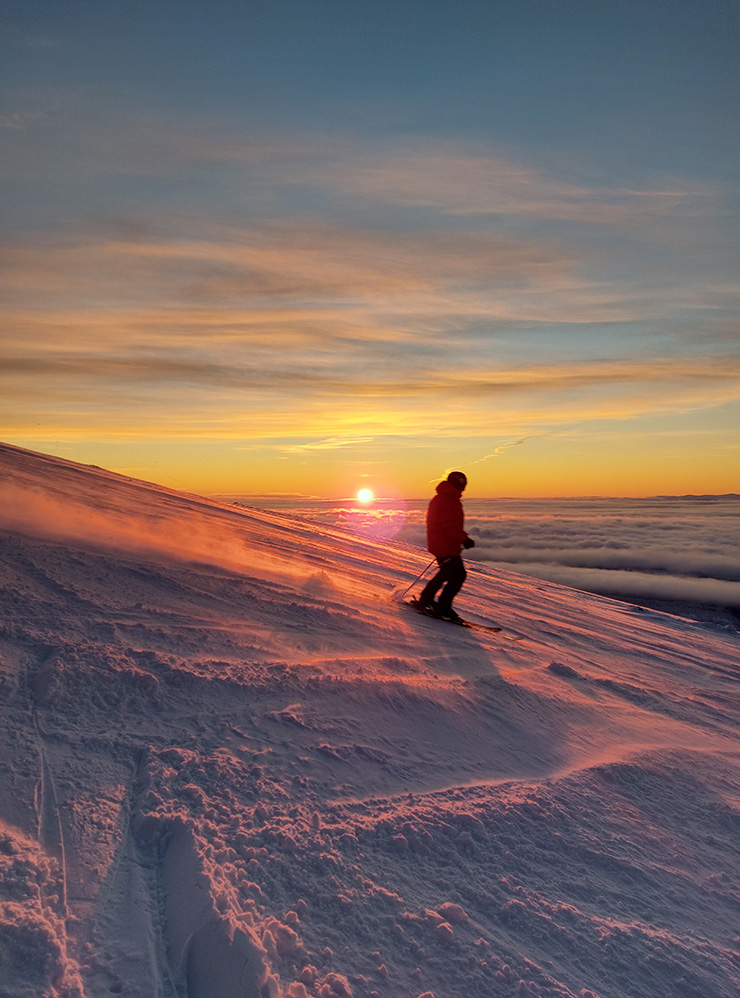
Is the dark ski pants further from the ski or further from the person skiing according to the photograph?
the ski

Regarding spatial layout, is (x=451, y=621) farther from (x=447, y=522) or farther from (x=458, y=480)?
(x=458, y=480)

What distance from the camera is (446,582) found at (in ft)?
28.7

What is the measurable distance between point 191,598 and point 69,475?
732cm

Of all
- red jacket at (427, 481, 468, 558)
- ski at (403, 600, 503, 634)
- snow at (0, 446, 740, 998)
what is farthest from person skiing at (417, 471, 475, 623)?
snow at (0, 446, 740, 998)

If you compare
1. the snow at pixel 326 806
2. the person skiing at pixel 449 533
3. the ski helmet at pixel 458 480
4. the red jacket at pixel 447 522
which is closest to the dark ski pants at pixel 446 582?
the person skiing at pixel 449 533

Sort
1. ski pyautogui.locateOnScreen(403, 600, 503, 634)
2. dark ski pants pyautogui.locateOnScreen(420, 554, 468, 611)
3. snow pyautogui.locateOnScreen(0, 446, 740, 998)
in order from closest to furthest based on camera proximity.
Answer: snow pyautogui.locateOnScreen(0, 446, 740, 998) < ski pyautogui.locateOnScreen(403, 600, 503, 634) < dark ski pants pyautogui.locateOnScreen(420, 554, 468, 611)


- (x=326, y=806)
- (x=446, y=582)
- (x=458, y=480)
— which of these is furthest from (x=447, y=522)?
(x=326, y=806)

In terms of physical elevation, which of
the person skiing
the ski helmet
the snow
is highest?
the ski helmet

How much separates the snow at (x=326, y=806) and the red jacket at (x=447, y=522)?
77.0 inches

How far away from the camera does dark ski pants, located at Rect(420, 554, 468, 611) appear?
8.44 meters

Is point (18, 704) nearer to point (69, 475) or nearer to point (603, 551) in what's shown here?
point (69, 475)

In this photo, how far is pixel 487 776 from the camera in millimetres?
4102

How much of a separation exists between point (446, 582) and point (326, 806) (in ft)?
17.8

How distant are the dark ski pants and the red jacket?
0.11 metres
